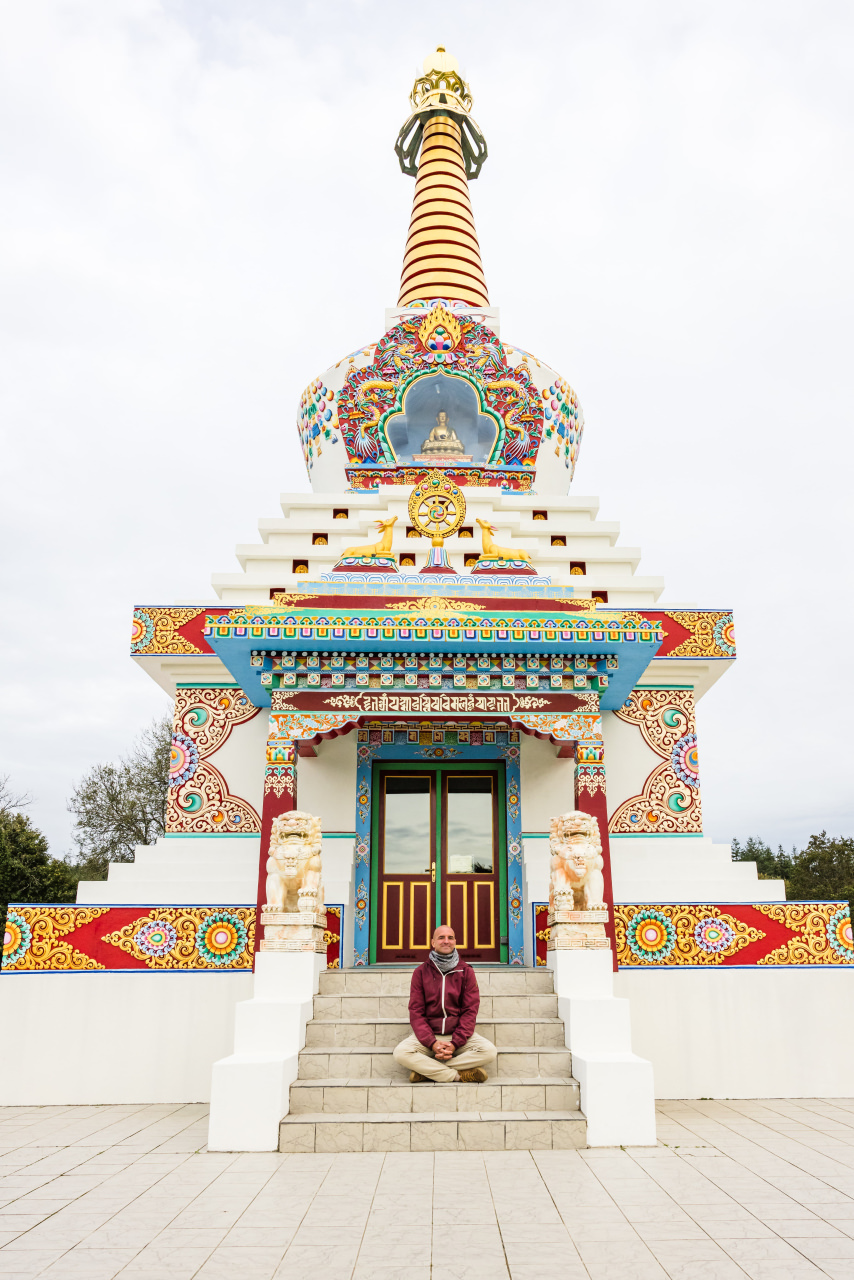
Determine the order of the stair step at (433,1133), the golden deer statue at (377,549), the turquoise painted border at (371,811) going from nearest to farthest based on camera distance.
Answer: the stair step at (433,1133) < the turquoise painted border at (371,811) < the golden deer statue at (377,549)

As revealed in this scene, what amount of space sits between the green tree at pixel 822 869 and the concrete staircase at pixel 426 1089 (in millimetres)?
29261

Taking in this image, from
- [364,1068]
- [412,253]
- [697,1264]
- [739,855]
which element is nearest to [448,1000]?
[364,1068]

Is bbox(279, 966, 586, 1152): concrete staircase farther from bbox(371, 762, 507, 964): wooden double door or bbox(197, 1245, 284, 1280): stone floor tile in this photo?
bbox(197, 1245, 284, 1280): stone floor tile

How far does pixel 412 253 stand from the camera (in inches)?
722

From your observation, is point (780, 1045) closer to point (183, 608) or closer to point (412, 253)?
point (183, 608)

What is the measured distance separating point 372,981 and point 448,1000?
1.34 meters

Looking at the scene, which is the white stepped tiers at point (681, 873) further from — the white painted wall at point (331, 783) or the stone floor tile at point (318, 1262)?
the stone floor tile at point (318, 1262)

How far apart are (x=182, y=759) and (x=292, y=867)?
3168mm

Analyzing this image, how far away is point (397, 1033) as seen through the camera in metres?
7.28

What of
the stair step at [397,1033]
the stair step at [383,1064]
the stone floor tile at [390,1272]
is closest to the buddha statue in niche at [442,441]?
the stair step at [397,1033]

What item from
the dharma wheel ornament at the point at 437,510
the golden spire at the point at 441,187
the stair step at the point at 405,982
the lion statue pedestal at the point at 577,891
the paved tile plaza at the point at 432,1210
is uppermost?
the golden spire at the point at 441,187

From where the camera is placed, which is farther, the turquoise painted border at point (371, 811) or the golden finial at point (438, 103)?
the golden finial at point (438, 103)

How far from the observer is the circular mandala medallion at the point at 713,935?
8.62 m

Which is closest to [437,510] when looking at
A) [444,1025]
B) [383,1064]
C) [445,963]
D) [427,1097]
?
[445,963]
